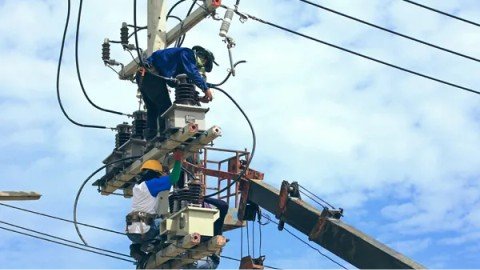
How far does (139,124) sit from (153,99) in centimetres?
59

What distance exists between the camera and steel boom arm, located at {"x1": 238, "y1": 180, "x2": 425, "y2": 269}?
12336mm

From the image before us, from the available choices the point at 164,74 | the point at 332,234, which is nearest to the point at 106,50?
the point at 164,74

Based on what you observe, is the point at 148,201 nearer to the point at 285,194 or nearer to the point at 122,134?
the point at 122,134

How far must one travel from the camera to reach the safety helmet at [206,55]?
14086 mm

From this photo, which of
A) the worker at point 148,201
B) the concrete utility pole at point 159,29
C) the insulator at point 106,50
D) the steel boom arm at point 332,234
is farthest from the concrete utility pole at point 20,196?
the steel boom arm at point 332,234

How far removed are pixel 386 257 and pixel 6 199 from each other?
4.21 meters

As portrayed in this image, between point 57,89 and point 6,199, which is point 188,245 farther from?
point 57,89

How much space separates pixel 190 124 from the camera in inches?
514

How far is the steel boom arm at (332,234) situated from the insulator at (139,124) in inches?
64.0

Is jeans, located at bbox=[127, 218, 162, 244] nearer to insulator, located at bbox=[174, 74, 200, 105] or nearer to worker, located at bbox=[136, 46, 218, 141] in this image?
worker, located at bbox=[136, 46, 218, 141]

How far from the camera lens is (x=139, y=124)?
1470 cm

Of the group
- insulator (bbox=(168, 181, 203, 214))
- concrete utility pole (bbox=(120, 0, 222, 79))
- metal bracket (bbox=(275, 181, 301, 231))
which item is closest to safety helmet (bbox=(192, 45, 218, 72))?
concrete utility pole (bbox=(120, 0, 222, 79))

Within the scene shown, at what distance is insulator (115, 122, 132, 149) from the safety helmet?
1.53 meters

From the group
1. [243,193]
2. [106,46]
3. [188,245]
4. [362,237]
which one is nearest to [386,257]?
[362,237]
